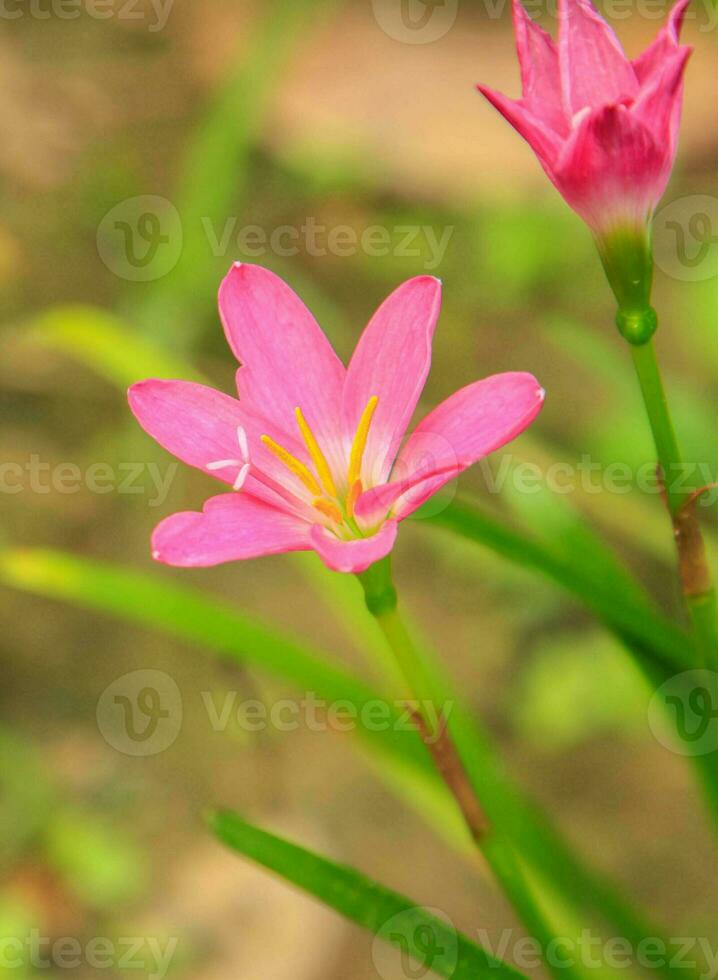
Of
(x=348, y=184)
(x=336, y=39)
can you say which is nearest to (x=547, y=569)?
(x=348, y=184)

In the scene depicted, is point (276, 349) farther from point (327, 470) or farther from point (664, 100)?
point (664, 100)

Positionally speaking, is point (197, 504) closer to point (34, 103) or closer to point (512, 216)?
point (512, 216)
